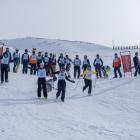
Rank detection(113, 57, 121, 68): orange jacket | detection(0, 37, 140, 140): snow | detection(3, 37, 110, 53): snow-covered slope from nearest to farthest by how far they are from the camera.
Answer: detection(0, 37, 140, 140): snow, detection(113, 57, 121, 68): orange jacket, detection(3, 37, 110, 53): snow-covered slope

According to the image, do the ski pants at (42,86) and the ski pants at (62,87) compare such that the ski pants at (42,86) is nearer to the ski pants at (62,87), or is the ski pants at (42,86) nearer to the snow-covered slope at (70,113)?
the snow-covered slope at (70,113)

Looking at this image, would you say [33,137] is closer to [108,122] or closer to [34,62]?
[108,122]

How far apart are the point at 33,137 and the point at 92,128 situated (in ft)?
9.09

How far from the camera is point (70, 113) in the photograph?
20469 millimetres

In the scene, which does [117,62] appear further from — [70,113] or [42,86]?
[70,113]

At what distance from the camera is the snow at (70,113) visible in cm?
1681

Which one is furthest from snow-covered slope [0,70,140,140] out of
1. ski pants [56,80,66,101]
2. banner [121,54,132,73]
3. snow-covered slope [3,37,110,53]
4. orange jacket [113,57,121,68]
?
snow-covered slope [3,37,110,53]

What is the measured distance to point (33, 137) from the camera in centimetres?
1596

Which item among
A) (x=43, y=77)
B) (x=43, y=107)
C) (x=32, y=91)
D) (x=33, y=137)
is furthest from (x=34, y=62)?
(x=33, y=137)

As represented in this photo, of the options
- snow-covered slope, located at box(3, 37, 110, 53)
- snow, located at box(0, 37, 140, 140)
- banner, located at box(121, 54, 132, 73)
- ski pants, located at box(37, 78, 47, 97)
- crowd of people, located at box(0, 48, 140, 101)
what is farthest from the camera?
snow-covered slope, located at box(3, 37, 110, 53)

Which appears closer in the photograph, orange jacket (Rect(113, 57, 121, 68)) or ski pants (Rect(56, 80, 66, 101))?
ski pants (Rect(56, 80, 66, 101))

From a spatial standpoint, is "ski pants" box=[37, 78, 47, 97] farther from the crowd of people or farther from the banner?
the banner

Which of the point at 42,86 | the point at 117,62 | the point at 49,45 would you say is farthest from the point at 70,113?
the point at 49,45

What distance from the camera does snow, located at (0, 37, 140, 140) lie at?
1681cm
